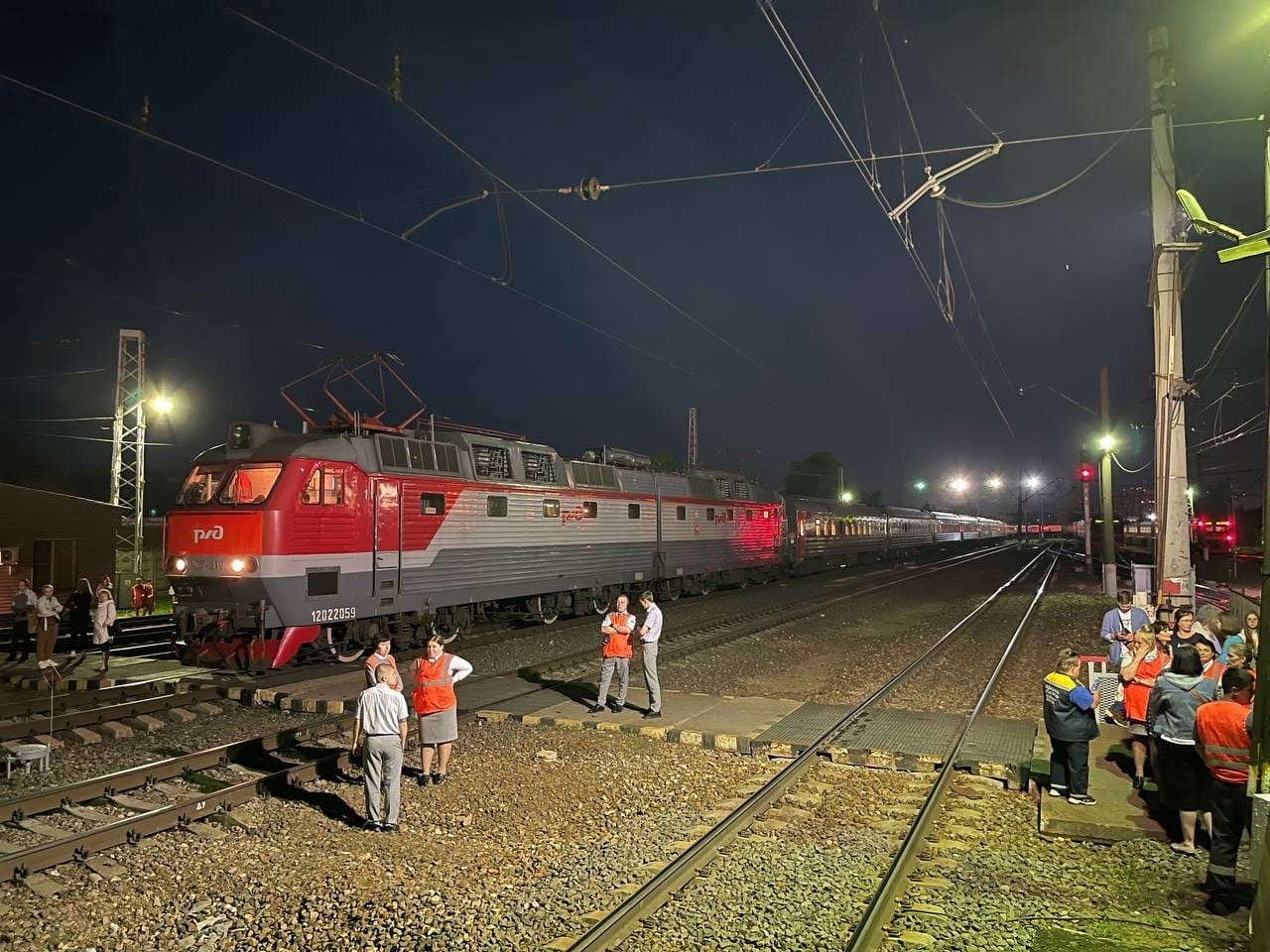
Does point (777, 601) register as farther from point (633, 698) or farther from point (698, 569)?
point (633, 698)

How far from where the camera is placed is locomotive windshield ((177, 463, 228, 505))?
1371 cm

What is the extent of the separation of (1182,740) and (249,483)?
1274 cm

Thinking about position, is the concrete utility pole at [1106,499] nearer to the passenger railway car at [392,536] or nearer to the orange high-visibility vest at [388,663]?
the passenger railway car at [392,536]

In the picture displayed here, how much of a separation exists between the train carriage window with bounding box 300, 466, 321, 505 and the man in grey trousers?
22.1 ft

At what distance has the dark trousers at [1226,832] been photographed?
5.80 metres

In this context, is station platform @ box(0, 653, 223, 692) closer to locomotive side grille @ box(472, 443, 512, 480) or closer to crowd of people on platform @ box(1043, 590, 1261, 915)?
locomotive side grille @ box(472, 443, 512, 480)

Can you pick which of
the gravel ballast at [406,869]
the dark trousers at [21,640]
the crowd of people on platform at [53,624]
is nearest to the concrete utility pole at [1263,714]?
the gravel ballast at [406,869]

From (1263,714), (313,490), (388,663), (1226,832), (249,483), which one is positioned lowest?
(1226,832)

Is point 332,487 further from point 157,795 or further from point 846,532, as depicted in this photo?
point 846,532

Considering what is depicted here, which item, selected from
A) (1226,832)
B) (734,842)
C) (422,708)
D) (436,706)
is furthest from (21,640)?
(1226,832)

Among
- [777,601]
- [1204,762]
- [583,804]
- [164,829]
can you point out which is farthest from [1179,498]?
[777,601]

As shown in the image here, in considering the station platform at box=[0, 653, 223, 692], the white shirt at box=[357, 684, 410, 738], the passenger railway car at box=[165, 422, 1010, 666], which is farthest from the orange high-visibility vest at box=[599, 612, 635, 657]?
the station platform at box=[0, 653, 223, 692]

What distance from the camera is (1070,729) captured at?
748 cm

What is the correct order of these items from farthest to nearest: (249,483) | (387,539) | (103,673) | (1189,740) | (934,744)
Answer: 1. (387,539)
2. (103,673)
3. (249,483)
4. (934,744)
5. (1189,740)
